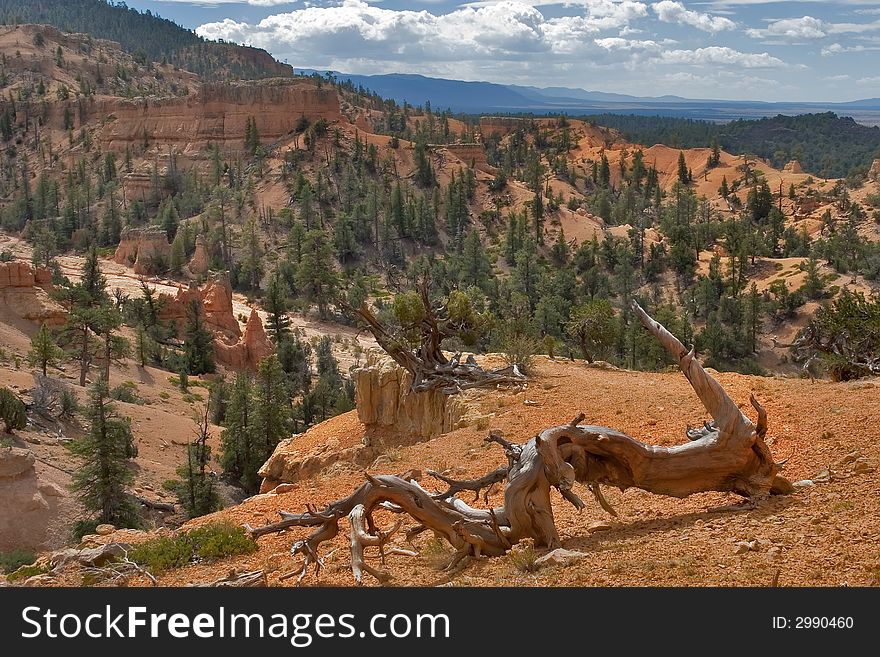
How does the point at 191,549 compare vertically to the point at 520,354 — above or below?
below

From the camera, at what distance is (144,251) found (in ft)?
242

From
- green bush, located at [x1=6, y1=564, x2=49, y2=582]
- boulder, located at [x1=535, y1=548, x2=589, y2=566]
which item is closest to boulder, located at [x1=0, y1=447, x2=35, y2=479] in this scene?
green bush, located at [x1=6, y1=564, x2=49, y2=582]

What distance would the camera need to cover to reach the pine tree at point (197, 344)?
4494cm

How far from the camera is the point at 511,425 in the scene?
51.5ft

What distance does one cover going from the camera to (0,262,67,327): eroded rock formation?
135 feet

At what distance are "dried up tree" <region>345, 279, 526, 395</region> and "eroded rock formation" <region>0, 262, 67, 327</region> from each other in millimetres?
28851

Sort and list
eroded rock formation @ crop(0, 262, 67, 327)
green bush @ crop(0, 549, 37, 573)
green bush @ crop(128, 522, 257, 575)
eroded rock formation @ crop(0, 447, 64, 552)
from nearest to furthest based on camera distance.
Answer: green bush @ crop(128, 522, 257, 575) → green bush @ crop(0, 549, 37, 573) → eroded rock formation @ crop(0, 447, 64, 552) → eroded rock formation @ crop(0, 262, 67, 327)

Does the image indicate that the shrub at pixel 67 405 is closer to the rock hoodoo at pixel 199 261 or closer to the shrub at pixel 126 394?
the shrub at pixel 126 394

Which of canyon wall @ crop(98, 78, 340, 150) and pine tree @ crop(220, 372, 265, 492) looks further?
canyon wall @ crop(98, 78, 340, 150)

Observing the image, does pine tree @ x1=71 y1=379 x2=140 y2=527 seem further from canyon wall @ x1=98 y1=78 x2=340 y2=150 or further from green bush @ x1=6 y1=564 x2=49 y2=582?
canyon wall @ x1=98 y1=78 x2=340 y2=150

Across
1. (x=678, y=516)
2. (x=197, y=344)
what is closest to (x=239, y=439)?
(x=197, y=344)

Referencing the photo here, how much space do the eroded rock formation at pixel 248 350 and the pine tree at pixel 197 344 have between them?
3.50 ft

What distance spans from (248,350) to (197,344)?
10.5 feet

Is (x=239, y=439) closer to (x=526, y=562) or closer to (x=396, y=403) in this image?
(x=396, y=403)
